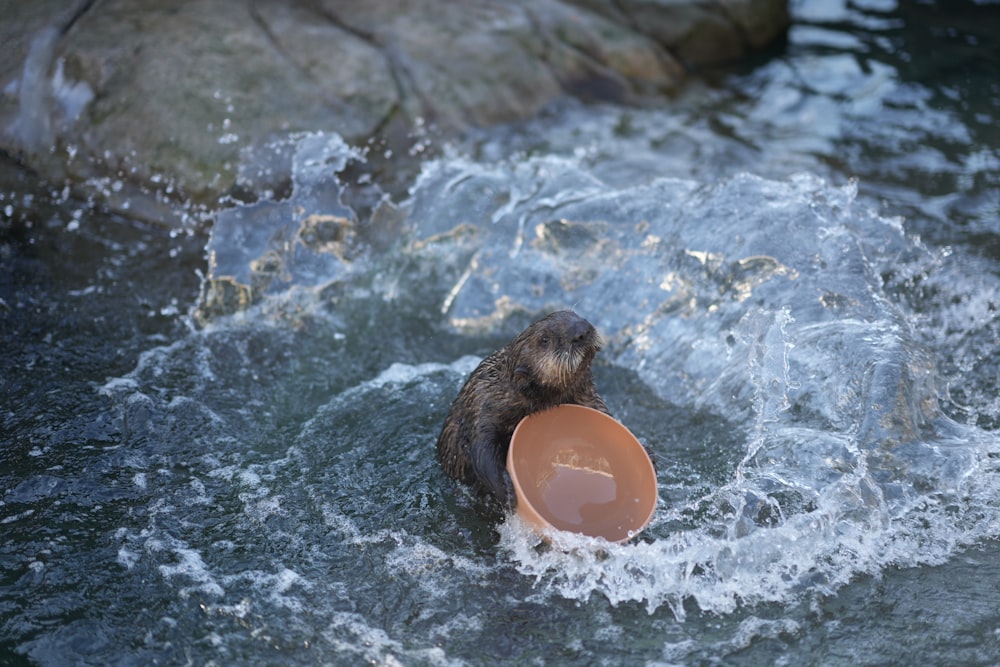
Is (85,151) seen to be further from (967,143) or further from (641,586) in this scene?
(967,143)

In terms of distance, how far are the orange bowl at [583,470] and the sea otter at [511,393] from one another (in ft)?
0.29

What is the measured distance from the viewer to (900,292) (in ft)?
19.7

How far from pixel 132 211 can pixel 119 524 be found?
10.2ft

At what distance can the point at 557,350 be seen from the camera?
4.14 metres

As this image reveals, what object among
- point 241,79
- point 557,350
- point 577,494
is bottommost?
point 577,494

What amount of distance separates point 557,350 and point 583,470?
620 mm

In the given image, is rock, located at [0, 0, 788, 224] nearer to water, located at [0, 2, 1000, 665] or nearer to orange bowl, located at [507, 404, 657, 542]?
water, located at [0, 2, 1000, 665]

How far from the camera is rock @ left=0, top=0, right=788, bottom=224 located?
6816mm

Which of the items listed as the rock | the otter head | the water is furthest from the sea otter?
the rock

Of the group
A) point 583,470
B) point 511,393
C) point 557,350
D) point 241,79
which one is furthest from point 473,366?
point 241,79

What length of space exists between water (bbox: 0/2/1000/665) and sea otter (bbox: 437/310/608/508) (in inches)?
8.5

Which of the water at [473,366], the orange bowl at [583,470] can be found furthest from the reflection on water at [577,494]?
the water at [473,366]

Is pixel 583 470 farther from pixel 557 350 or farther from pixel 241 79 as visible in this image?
pixel 241 79

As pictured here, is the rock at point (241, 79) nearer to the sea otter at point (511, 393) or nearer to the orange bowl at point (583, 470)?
the sea otter at point (511, 393)
